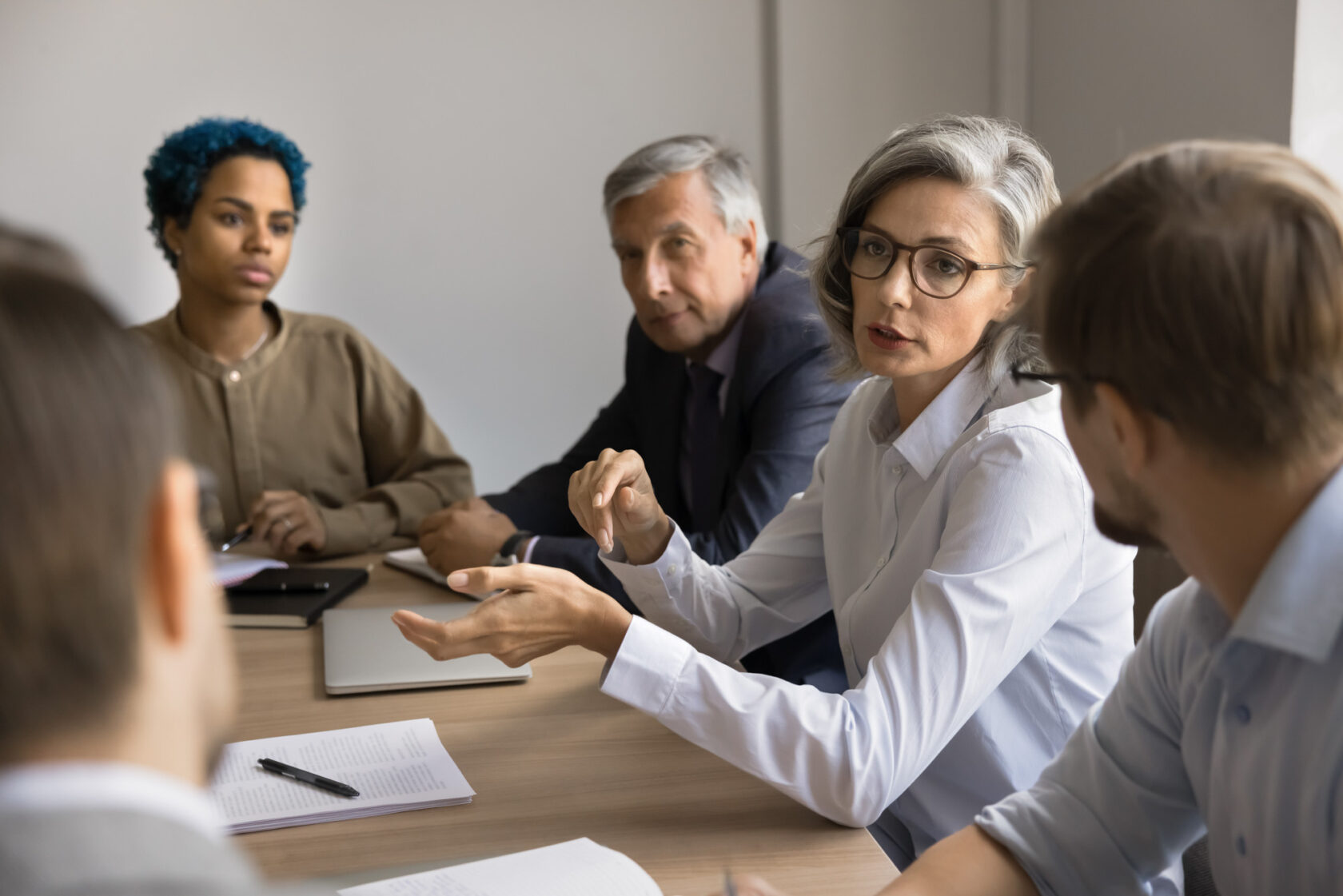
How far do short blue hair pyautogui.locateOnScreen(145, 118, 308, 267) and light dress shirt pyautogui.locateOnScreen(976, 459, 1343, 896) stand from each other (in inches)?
86.6

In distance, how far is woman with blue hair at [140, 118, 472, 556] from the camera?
248cm

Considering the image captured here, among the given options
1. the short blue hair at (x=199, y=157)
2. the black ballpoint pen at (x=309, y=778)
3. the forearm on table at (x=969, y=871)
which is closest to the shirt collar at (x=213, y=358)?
the short blue hair at (x=199, y=157)

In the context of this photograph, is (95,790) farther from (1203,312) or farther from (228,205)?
(228,205)

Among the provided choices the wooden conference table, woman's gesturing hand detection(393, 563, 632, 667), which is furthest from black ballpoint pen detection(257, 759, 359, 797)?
woman's gesturing hand detection(393, 563, 632, 667)

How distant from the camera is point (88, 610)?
0.40 m

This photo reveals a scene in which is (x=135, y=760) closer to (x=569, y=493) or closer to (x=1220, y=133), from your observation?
(x=569, y=493)

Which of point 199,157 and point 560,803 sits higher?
point 199,157

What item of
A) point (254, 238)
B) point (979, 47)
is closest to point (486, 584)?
point (254, 238)

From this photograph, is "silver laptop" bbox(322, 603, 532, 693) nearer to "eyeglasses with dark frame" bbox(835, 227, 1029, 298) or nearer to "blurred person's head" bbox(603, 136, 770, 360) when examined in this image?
"eyeglasses with dark frame" bbox(835, 227, 1029, 298)

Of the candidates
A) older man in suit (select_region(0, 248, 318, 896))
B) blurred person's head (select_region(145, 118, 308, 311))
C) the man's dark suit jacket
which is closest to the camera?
older man in suit (select_region(0, 248, 318, 896))

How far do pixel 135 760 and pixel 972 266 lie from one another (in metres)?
1.11

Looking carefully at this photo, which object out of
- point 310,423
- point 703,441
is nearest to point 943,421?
point 703,441

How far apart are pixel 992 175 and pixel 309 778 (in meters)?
1.00

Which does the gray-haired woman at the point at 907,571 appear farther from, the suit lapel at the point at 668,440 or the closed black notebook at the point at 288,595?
the suit lapel at the point at 668,440
